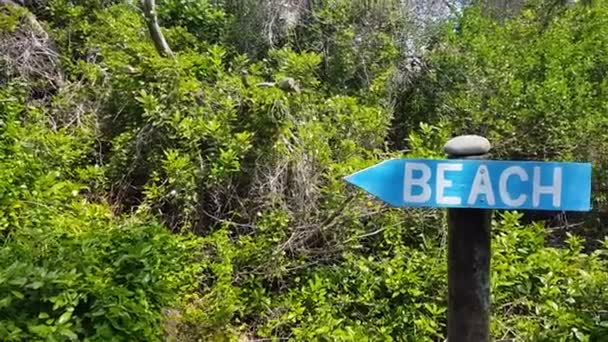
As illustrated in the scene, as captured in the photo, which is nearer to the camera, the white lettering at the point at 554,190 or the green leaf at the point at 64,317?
the white lettering at the point at 554,190

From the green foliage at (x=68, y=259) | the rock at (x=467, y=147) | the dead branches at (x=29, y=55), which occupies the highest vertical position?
the dead branches at (x=29, y=55)

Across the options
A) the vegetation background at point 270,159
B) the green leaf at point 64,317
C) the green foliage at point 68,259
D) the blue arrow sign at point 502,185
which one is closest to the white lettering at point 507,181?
the blue arrow sign at point 502,185

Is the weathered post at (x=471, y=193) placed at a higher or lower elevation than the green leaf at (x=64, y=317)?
higher

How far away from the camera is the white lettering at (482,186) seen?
180 centimetres

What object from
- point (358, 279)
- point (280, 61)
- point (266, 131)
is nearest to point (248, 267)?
point (358, 279)

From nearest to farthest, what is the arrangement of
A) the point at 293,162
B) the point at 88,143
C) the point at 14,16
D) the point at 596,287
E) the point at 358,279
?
the point at 596,287 → the point at 358,279 → the point at 293,162 → the point at 88,143 → the point at 14,16

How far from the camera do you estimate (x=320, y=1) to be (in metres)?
5.70

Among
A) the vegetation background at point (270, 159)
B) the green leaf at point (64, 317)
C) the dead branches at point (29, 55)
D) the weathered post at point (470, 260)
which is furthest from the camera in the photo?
the dead branches at point (29, 55)

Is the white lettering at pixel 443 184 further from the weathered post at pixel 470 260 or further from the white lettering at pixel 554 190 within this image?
the white lettering at pixel 554 190

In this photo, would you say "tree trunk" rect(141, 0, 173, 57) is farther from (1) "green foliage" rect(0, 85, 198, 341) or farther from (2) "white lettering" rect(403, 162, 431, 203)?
(2) "white lettering" rect(403, 162, 431, 203)

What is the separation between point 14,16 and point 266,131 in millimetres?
2398

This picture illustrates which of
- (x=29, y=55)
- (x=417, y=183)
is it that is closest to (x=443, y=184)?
(x=417, y=183)

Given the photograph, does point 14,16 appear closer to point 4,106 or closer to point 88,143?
point 4,106

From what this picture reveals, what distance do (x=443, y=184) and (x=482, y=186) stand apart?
0.11 metres
